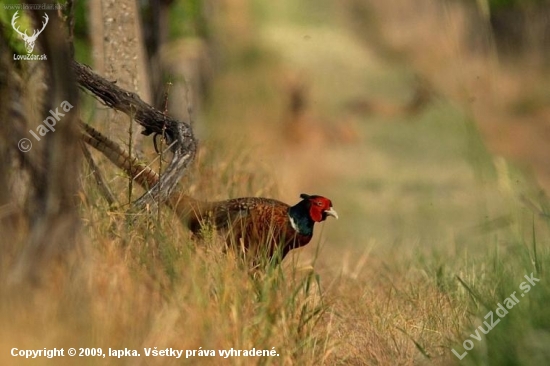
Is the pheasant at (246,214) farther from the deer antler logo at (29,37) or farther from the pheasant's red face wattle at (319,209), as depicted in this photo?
the deer antler logo at (29,37)

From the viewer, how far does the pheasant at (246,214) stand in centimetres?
526

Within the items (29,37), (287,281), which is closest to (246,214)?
(287,281)

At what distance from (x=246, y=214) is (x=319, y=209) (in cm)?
45

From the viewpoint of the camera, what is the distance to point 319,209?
18.3ft

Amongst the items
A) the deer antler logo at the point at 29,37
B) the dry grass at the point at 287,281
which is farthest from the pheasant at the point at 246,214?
the deer antler logo at the point at 29,37

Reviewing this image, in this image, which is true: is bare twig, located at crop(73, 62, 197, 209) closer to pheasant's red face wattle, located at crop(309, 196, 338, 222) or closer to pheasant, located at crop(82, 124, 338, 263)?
pheasant, located at crop(82, 124, 338, 263)

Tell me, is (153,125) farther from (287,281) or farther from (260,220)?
(287,281)

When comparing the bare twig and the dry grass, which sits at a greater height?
the bare twig

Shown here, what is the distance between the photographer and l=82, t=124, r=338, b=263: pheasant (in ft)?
17.3

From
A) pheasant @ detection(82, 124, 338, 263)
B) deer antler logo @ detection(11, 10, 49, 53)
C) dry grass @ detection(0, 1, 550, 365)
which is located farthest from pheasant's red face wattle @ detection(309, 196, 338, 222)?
deer antler logo @ detection(11, 10, 49, 53)

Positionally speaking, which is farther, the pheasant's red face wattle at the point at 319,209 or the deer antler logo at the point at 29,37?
the pheasant's red face wattle at the point at 319,209

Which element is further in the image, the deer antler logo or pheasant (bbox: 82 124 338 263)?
pheasant (bbox: 82 124 338 263)

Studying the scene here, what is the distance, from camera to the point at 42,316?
3717mm

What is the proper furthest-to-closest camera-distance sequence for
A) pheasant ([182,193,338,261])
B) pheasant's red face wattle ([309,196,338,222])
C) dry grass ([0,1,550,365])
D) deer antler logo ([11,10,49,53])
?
pheasant's red face wattle ([309,196,338,222]) → pheasant ([182,193,338,261]) → deer antler logo ([11,10,49,53]) → dry grass ([0,1,550,365])
